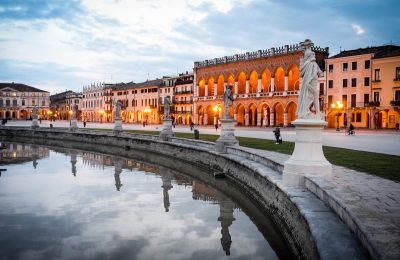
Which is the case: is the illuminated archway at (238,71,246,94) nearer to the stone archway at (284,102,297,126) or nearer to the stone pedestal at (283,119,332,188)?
the stone archway at (284,102,297,126)

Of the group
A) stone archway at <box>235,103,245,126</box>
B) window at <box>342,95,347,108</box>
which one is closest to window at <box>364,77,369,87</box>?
window at <box>342,95,347,108</box>

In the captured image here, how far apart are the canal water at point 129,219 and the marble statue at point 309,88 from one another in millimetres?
3015

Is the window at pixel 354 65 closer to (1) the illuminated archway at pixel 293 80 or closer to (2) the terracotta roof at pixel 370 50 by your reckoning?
(2) the terracotta roof at pixel 370 50

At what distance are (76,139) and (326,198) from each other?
35.0 metres

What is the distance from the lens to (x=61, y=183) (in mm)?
16484

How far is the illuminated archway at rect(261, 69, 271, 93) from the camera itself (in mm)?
58062

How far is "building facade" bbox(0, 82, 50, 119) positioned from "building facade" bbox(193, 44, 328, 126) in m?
67.9

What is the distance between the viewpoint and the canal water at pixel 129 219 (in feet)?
26.9

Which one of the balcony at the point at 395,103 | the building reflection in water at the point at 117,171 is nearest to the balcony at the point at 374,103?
the balcony at the point at 395,103

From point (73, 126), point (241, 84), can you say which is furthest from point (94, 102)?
point (73, 126)

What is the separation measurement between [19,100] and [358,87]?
332 ft

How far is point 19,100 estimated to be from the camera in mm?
117125

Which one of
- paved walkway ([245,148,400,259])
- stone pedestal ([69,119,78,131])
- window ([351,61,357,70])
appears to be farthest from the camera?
window ([351,61,357,70])

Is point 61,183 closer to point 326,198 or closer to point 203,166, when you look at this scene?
point 203,166
